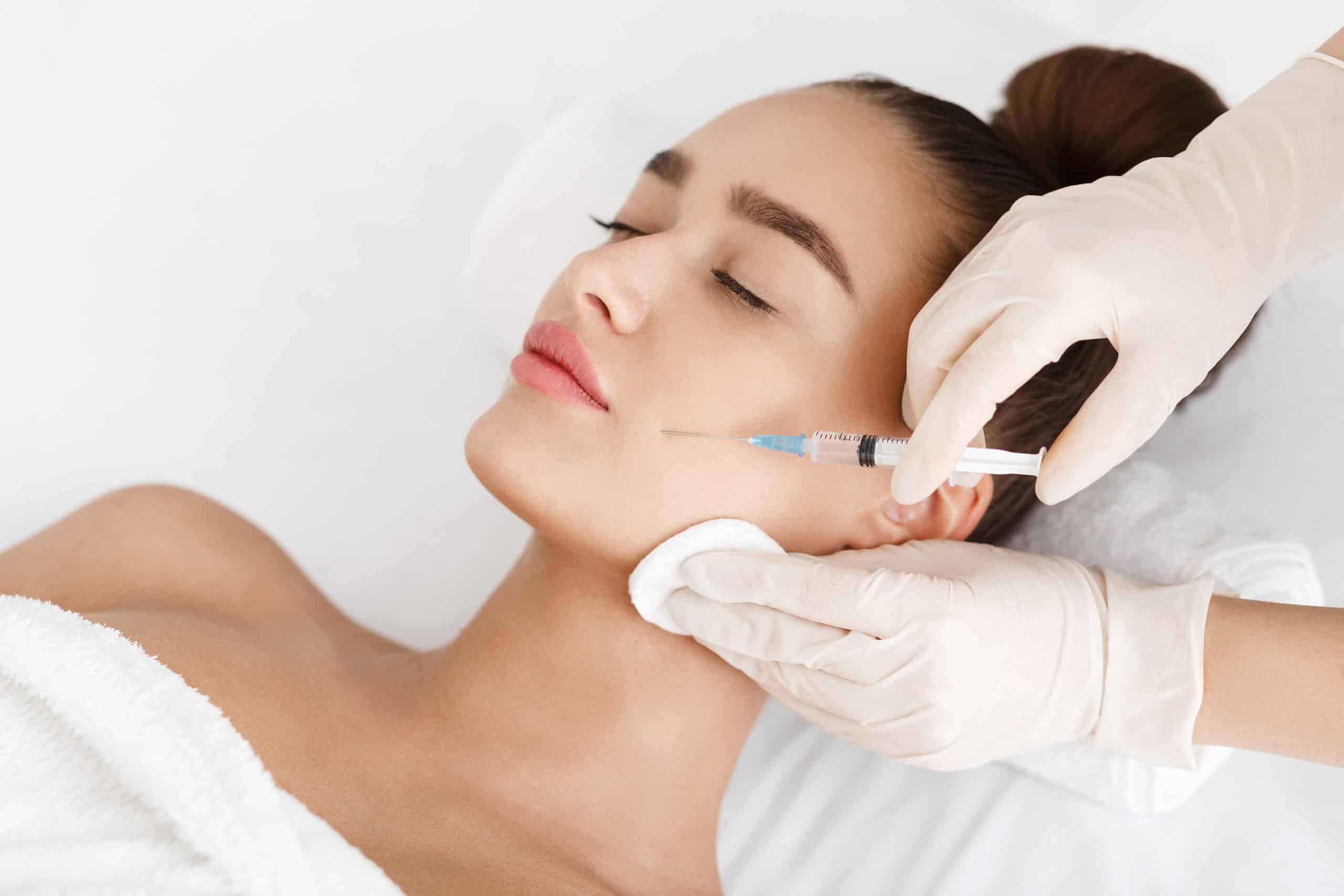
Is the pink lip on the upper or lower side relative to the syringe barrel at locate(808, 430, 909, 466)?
upper

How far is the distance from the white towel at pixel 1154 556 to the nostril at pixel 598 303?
32.4 inches

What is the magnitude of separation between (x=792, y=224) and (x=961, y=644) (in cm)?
54

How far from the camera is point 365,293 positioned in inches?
83.8

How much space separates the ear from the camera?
4.68ft

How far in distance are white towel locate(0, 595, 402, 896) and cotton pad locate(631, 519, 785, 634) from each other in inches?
16.5

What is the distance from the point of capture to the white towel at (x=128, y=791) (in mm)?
998

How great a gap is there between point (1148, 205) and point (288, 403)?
153 cm

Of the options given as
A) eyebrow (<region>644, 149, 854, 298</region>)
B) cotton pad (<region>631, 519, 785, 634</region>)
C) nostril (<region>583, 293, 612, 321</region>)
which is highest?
eyebrow (<region>644, 149, 854, 298</region>)

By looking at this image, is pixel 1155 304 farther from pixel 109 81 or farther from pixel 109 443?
pixel 109 81

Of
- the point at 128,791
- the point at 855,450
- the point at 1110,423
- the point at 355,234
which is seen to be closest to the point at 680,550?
the point at 855,450

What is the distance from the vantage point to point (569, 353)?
50.6 inches

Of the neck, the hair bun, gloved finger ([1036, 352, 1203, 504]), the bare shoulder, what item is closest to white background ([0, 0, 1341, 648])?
the bare shoulder

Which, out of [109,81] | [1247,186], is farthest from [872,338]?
[109,81]

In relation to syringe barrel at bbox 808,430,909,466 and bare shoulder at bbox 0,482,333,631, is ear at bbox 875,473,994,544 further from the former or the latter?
bare shoulder at bbox 0,482,333,631
